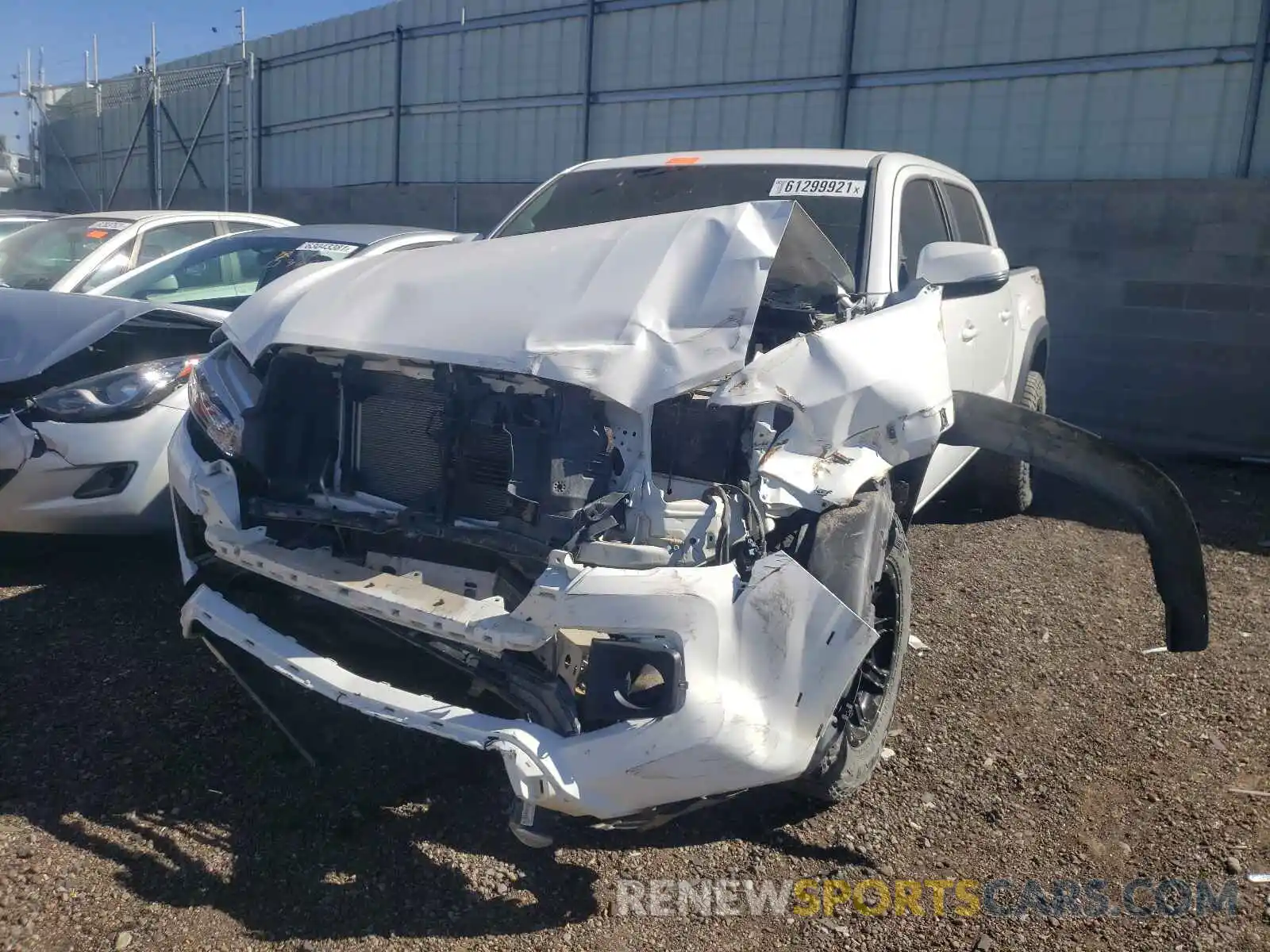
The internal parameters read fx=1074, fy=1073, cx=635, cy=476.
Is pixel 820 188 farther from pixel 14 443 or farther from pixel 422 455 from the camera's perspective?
pixel 14 443

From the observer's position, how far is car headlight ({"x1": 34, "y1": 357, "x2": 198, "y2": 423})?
13.6ft

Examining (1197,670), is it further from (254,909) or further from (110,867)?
(110,867)

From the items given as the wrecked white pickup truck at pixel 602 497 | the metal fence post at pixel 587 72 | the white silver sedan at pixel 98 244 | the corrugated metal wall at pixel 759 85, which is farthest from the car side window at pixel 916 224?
the metal fence post at pixel 587 72

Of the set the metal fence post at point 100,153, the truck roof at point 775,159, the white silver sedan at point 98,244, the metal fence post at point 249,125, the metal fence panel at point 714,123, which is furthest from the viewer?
the metal fence post at point 100,153

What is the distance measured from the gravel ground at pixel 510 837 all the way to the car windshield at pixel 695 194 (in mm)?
1651

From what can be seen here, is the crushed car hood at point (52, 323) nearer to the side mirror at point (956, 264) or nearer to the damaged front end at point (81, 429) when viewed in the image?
the damaged front end at point (81, 429)

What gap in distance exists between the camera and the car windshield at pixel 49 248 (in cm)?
679

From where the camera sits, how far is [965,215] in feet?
17.5

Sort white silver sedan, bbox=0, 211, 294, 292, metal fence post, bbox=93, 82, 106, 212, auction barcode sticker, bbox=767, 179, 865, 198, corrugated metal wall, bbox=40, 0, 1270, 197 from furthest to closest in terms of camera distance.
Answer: metal fence post, bbox=93, 82, 106, 212 < corrugated metal wall, bbox=40, 0, 1270, 197 < white silver sedan, bbox=0, 211, 294, 292 < auction barcode sticker, bbox=767, 179, 865, 198

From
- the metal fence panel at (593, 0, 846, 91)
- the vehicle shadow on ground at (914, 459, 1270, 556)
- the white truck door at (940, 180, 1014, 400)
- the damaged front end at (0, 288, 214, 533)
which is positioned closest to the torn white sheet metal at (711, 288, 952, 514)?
the white truck door at (940, 180, 1014, 400)

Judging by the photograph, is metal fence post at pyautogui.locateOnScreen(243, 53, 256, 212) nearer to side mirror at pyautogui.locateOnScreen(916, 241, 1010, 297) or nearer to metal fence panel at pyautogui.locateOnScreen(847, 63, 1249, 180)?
metal fence panel at pyautogui.locateOnScreen(847, 63, 1249, 180)

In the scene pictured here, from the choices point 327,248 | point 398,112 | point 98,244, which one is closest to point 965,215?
point 327,248

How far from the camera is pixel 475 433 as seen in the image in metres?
2.75

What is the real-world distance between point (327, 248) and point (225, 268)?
60 centimetres
